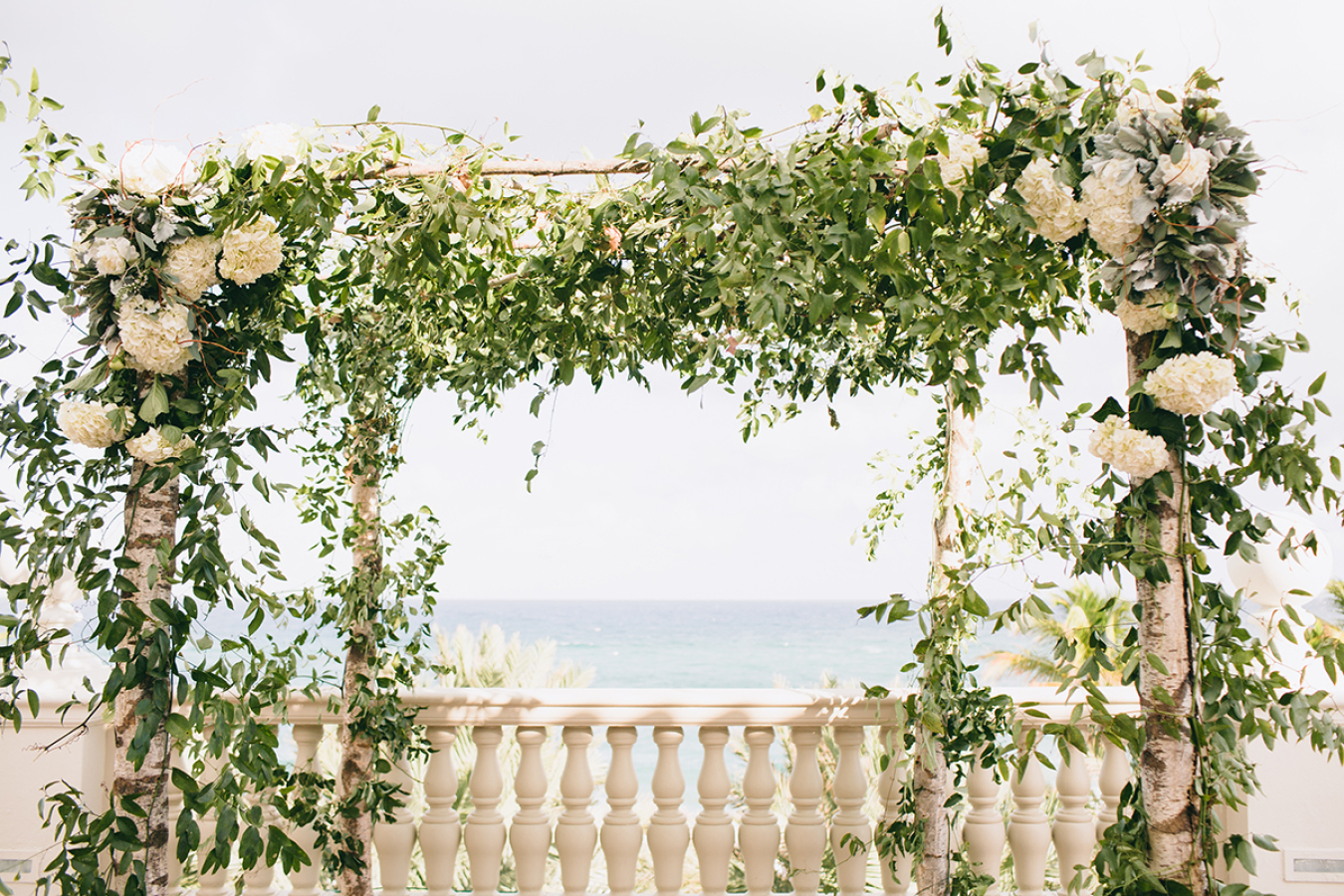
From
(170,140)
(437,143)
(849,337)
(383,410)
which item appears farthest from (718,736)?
(170,140)

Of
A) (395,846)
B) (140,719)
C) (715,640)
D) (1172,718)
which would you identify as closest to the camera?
(1172,718)

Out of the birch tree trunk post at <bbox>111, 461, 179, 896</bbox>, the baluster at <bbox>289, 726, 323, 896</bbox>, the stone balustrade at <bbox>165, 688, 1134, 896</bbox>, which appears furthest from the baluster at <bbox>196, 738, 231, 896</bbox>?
the birch tree trunk post at <bbox>111, 461, 179, 896</bbox>

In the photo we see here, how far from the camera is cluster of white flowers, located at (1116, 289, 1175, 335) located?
4.54 feet

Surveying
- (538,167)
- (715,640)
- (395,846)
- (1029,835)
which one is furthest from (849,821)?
(715,640)

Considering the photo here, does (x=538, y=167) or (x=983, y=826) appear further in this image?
(x=983, y=826)

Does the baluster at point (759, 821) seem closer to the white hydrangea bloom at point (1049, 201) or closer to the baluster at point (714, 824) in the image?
the baluster at point (714, 824)

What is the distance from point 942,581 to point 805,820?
2.63 ft

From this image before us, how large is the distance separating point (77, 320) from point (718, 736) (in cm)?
166

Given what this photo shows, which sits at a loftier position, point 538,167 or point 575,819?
point 538,167

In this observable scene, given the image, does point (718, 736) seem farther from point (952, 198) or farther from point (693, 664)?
point (693, 664)

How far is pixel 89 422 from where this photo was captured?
1501 millimetres

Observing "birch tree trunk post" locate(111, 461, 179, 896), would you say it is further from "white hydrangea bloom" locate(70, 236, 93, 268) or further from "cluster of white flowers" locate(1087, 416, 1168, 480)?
"cluster of white flowers" locate(1087, 416, 1168, 480)

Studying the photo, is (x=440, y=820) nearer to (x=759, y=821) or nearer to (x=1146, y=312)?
(x=759, y=821)

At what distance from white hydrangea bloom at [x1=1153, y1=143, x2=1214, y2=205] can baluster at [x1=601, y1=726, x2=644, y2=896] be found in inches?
63.0
